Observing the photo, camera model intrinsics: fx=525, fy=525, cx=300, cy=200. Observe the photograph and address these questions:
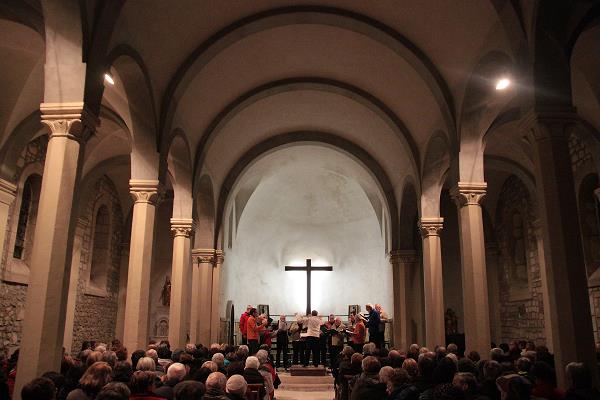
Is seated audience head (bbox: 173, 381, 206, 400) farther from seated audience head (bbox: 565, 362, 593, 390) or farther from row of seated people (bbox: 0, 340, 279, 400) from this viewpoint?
seated audience head (bbox: 565, 362, 593, 390)

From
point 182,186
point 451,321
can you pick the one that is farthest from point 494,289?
point 182,186

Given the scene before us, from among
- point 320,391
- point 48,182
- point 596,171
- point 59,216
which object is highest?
point 596,171

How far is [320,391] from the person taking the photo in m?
13.1

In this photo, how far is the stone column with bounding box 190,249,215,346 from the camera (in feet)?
52.0

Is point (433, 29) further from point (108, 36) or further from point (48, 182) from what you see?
point (48, 182)

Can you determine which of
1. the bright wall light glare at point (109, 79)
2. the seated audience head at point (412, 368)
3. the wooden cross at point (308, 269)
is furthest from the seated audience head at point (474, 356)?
the wooden cross at point (308, 269)

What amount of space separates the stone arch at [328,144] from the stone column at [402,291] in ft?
1.66

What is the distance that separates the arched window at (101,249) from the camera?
1791 centimetres

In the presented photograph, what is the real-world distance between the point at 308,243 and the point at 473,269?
1752cm

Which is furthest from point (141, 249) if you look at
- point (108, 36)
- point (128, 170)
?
point (128, 170)

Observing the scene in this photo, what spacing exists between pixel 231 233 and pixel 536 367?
17005mm

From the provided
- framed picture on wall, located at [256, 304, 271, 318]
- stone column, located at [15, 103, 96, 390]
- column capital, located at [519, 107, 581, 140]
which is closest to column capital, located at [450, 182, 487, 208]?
column capital, located at [519, 107, 581, 140]

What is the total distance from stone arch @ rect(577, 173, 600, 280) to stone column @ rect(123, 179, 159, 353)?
9930mm

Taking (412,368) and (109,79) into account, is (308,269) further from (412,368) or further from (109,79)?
(412,368)
